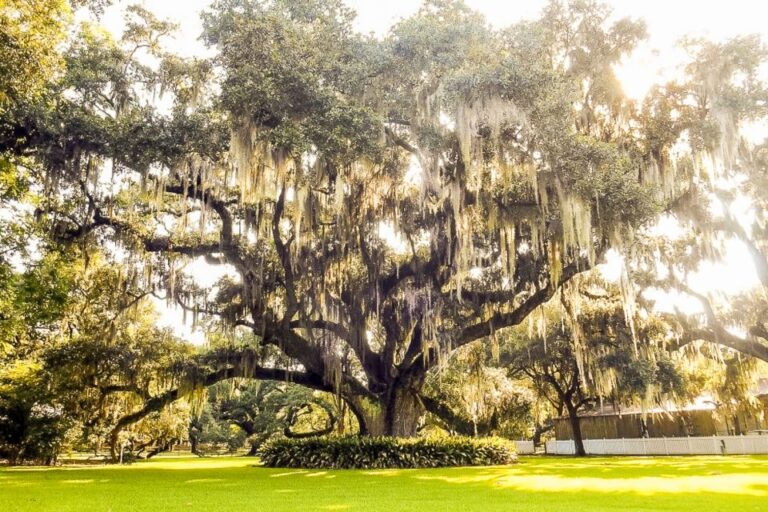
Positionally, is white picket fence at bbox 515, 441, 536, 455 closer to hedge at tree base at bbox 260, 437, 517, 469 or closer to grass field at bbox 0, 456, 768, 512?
hedge at tree base at bbox 260, 437, 517, 469

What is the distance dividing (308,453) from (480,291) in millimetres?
6847

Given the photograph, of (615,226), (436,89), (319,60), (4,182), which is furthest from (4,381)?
(615,226)

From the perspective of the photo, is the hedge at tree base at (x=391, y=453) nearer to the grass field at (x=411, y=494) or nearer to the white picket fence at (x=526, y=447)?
the grass field at (x=411, y=494)

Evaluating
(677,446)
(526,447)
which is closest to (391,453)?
(677,446)

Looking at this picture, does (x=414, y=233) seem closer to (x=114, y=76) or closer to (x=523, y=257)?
(x=523, y=257)

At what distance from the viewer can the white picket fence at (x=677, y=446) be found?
20750 millimetres

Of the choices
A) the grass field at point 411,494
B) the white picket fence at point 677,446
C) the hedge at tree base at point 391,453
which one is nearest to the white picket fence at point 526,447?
the white picket fence at point 677,446

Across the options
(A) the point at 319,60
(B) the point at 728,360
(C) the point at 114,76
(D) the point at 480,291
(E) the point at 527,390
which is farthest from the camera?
(E) the point at 527,390

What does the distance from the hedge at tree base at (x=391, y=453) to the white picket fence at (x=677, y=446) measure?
1096cm

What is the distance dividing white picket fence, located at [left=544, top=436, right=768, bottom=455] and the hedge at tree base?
10957mm

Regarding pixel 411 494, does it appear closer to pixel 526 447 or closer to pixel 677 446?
pixel 677 446

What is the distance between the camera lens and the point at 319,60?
10.1 metres

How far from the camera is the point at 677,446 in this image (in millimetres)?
23000

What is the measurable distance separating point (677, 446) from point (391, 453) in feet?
49.1
